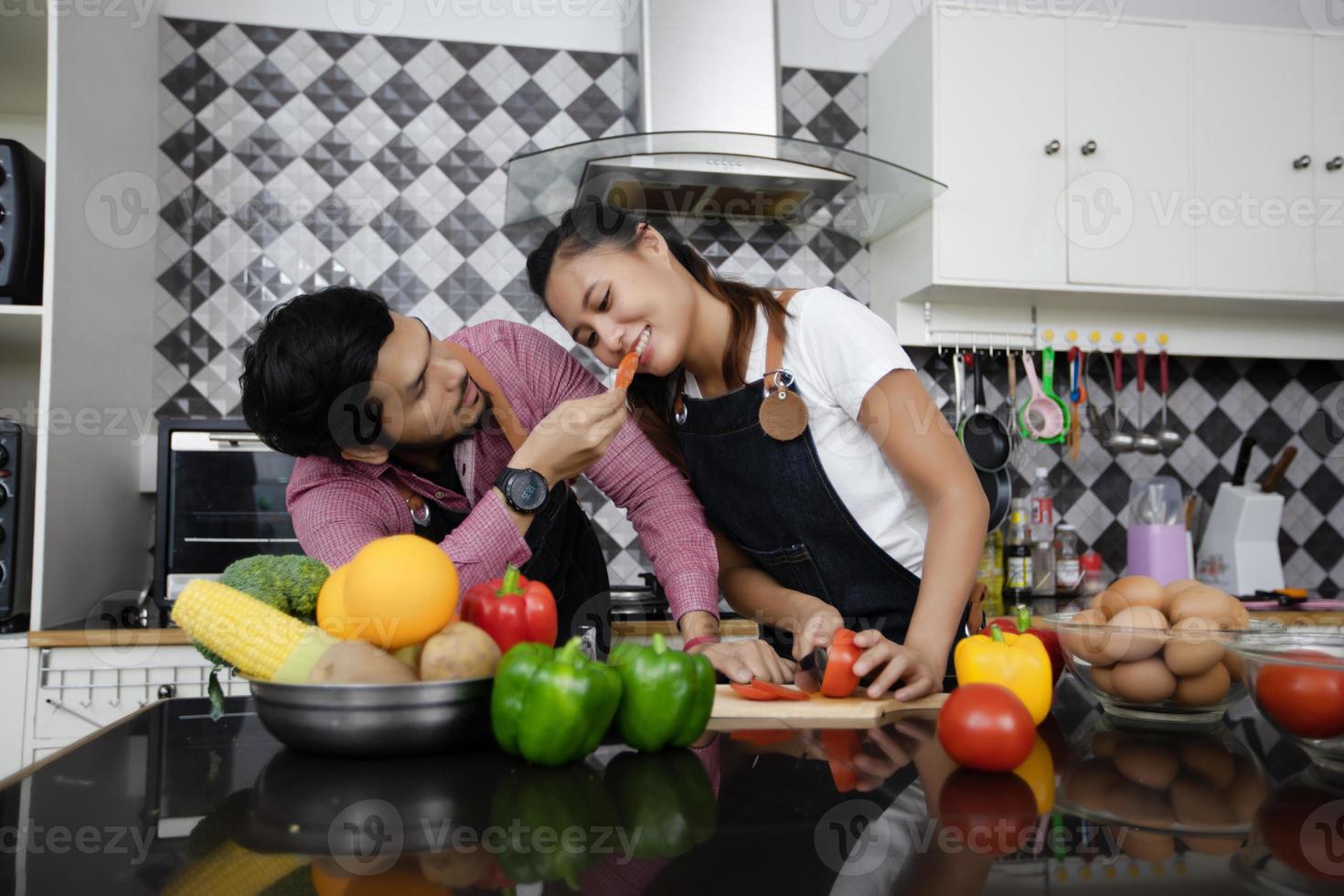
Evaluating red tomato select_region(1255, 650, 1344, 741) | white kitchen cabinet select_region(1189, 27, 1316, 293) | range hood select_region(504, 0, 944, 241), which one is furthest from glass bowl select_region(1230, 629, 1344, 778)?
white kitchen cabinet select_region(1189, 27, 1316, 293)

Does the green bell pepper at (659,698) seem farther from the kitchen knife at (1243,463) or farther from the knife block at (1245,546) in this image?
the kitchen knife at (1243,463)

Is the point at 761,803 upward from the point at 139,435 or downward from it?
downward

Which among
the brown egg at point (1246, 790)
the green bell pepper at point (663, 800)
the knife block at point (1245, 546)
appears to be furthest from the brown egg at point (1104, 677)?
the knife block at point (1245, 546)

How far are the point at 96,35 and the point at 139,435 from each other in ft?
3.01

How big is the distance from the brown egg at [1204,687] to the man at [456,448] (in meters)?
0.40

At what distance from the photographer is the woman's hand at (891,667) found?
38.0 inches

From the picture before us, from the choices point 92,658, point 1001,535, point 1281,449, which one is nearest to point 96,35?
point 92,658

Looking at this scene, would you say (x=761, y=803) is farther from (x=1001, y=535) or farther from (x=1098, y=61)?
(x=1098, y=61)

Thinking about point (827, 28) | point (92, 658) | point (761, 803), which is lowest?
point (92, 658)

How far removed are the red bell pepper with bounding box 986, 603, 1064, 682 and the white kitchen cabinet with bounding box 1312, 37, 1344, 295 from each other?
227 centimetres

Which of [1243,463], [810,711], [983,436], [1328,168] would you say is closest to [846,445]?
[810,711]

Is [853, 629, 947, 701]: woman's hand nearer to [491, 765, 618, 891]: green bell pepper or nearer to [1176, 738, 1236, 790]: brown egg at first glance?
[1176, 738, 1236, 790]: brown egg

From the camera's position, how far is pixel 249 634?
0.73 meters

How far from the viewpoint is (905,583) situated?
4.68ft
